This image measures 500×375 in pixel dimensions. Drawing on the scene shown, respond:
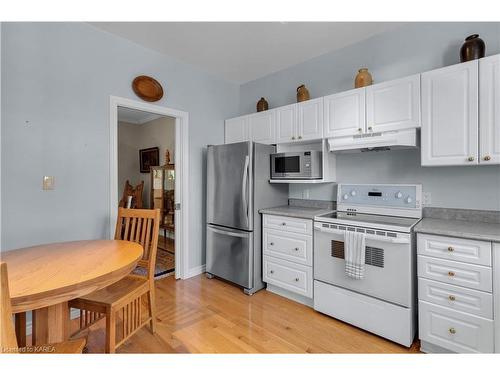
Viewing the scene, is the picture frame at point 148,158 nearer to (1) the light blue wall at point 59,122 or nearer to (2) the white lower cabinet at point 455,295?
(1) the light blue wall at point 59,122

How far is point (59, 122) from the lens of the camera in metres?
2.12

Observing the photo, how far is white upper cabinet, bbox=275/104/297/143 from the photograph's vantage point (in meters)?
2.77

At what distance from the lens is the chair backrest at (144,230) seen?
1.91 meters

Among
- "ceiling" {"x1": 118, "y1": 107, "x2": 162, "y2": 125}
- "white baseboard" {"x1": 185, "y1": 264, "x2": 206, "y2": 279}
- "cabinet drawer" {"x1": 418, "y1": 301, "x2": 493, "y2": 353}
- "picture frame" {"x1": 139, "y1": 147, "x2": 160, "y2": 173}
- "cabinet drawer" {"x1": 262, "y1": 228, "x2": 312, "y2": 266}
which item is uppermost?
"ceiling" {"x1": 118, "y1": 107, "x2": 162, "y2": 125}

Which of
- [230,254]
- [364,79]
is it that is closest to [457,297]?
[364,79]

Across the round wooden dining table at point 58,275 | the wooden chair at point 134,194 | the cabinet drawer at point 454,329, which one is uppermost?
the wooden chair at point 134,194

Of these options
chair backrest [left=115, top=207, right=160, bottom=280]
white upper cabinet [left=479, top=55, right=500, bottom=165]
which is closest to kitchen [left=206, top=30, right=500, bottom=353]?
white upper cabinet [left=479, top=55, right=500, bottom=165]

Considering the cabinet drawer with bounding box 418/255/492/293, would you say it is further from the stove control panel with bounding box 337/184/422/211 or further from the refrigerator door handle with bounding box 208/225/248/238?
the refrigerator door handle with bounding box 208/225/248/238

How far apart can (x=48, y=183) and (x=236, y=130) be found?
6.97 ft

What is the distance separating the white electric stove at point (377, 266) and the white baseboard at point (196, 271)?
1.59 m

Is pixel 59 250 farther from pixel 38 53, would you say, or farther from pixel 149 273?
pixel 38 53

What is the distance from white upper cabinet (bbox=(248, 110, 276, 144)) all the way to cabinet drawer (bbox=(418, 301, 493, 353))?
6.97ft

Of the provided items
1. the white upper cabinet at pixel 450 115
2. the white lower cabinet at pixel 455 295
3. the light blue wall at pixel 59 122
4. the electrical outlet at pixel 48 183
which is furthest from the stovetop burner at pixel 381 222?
the electrical outlet at pixel 48 183

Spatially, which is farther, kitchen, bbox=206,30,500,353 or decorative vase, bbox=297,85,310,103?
decorative vase, bbox=297,85,310,103
